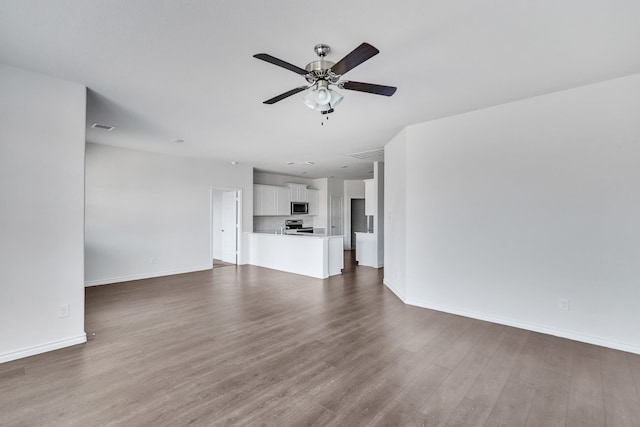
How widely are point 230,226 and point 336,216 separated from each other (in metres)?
4.13

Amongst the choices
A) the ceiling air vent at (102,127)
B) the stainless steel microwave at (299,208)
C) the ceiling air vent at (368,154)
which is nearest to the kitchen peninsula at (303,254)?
the ceiling air vent at (368,154)

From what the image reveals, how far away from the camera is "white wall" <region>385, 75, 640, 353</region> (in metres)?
2.90

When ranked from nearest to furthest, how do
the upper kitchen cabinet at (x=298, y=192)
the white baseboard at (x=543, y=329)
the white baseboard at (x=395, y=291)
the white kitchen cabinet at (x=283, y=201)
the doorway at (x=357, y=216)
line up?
the white baseboard at (x=543, y=329) < the white baseboard at (x=395, y=291) < the white kitchen cabinet at (x=283, y=201) < the upper kitchen cabinet at (x=298, y=192) < the doorway at (x=357, y=216)

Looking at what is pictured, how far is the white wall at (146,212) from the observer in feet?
18.0

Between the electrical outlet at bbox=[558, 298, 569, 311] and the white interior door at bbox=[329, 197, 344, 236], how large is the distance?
7559 millimetres

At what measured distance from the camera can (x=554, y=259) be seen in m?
3.23

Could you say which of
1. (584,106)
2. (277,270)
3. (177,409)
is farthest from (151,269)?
(584,106)

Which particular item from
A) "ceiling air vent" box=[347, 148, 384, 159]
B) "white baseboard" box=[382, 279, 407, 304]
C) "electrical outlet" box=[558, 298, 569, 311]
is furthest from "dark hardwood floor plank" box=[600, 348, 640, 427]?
"ceiling air vent" box=[347, 148, 384, 159]

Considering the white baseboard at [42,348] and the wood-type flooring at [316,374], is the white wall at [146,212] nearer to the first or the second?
the wood-type flooring at [316,374]

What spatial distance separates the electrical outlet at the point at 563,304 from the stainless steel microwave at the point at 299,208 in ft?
23.5

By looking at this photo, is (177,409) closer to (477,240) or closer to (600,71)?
(477,240)

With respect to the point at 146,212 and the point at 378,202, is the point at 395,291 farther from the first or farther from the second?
the point at 146,212

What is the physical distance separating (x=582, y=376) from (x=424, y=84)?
2.94 meters

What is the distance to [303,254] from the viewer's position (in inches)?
256
